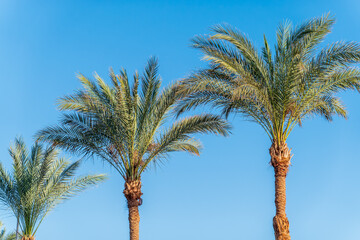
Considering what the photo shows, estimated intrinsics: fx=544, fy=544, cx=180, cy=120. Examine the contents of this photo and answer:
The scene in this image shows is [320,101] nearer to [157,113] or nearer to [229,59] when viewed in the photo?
[229,59]

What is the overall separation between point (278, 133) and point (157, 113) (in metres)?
4.57

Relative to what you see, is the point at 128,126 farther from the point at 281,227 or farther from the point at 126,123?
the point at 281,227

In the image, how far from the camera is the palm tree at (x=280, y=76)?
17484 mm

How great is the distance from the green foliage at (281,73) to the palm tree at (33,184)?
26.9 feet

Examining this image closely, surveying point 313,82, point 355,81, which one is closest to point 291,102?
point 313,82

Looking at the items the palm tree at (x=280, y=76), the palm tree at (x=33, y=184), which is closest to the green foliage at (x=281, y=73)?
the palm tree at (x=280, y=76)

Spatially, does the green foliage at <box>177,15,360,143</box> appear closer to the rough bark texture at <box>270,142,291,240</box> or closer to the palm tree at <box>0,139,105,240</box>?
the rough bark texture at <box>270,142,291,240</box>

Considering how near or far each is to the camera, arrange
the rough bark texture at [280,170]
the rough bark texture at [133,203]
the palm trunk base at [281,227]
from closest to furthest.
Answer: the palm trunk base at [281,227] < the rough bark texture at [280,170] < the rough bark texture at [133,203]

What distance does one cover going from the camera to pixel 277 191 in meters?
17.7

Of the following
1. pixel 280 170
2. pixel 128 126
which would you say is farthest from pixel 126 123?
pixel 280 170

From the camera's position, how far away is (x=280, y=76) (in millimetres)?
17703

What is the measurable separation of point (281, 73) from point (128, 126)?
18.4 ft

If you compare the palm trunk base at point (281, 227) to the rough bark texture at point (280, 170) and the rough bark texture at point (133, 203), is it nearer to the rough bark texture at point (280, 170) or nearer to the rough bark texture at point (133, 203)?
the rough bark texture at point (280, 170)

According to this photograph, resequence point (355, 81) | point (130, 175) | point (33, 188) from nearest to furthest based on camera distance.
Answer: point (355, 81)
point (130, 175)
point (33, 188)
